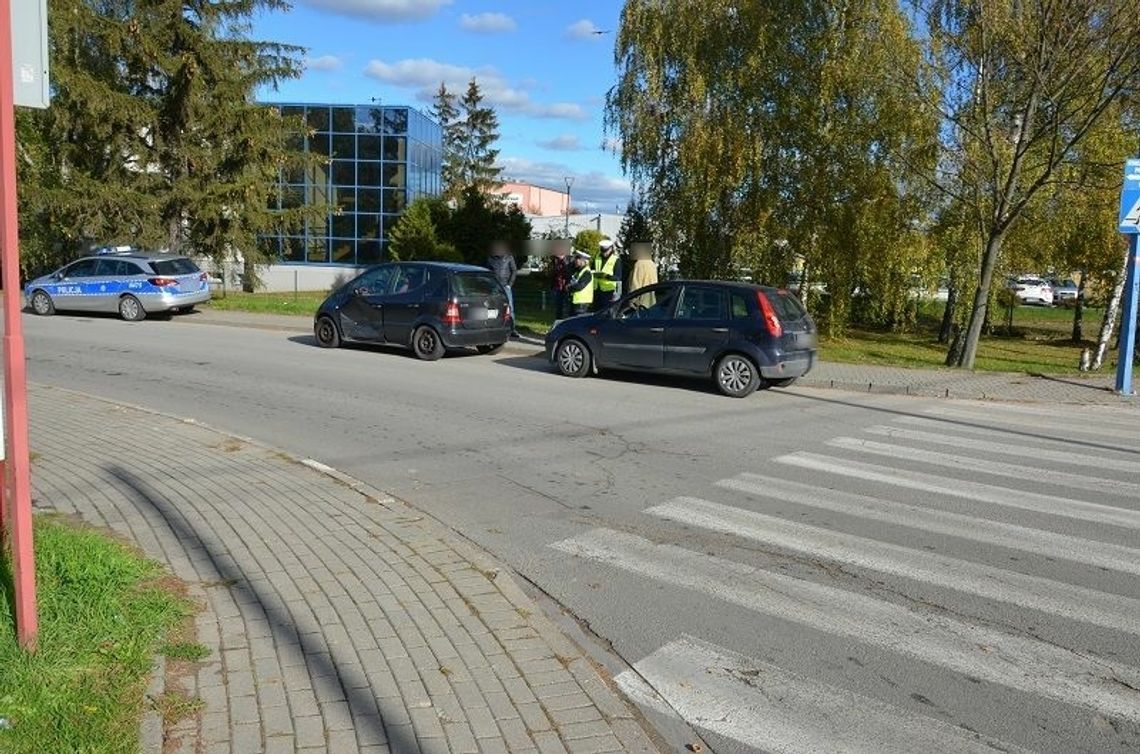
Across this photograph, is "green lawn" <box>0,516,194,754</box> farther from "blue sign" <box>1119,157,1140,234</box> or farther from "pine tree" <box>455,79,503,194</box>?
"pine tree" <box>455,79,503,194</box>

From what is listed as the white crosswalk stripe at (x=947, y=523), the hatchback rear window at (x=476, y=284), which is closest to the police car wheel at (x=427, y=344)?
the hatchback rear window at (x=476, y=284)

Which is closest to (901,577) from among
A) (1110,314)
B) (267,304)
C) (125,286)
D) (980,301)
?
(980,301)

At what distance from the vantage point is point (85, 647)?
3971 millimetres

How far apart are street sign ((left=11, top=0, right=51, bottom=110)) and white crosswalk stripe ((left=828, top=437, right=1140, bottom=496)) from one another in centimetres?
773

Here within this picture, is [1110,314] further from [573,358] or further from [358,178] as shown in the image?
[358,178]

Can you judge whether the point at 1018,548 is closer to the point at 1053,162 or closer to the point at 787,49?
the point at 1053,162

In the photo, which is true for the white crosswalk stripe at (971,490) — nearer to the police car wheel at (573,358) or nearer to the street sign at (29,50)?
the police car wheel at (573,358)

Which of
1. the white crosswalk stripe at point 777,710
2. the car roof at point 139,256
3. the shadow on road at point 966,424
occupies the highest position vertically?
the car roof at point 139,256

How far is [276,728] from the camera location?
11.6ft

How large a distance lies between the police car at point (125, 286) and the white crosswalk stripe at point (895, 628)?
1919 cm

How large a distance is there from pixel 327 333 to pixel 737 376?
8.26 meters

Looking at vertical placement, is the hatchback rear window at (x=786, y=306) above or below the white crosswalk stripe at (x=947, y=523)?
above

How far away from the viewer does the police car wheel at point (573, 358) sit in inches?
570

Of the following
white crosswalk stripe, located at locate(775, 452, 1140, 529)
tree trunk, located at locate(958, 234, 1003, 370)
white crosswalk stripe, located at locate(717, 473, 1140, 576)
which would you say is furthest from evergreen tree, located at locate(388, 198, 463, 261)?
white crosswalk stripe, located at locate(717, 473, 1140, 576)
